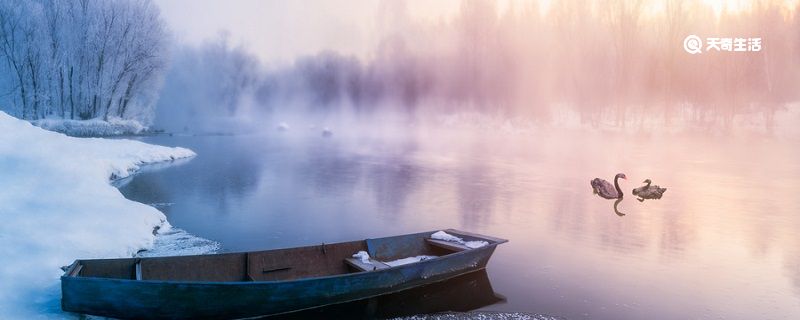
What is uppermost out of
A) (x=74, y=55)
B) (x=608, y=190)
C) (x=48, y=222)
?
(x=74, y=55)

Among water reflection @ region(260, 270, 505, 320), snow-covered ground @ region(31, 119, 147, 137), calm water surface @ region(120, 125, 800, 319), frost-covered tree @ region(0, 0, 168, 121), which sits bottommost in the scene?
water reflection @ region(260, 270, 505, 320)

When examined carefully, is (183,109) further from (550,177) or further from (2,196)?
(2,196)

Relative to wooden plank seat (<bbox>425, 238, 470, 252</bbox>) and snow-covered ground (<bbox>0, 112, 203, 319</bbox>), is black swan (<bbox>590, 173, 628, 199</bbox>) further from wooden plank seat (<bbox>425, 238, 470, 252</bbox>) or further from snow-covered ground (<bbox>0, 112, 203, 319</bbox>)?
snow-covered ground (<bbox>0, 112, 203, 319</bbox>)

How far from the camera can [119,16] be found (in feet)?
173

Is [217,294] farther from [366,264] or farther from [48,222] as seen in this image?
[48,222]

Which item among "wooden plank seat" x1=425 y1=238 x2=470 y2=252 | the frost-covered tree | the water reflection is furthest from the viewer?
the frost-covered tree

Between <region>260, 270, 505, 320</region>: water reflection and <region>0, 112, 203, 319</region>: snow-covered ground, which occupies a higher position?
<region>0, 112, 203, 319</region>: snow-covered ground

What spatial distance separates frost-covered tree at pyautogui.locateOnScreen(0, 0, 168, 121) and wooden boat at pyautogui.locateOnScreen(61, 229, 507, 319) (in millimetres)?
49700

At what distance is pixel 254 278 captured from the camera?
10195mm

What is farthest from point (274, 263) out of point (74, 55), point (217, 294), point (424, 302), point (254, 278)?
point (74, 55)

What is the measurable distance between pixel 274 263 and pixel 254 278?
0.59m

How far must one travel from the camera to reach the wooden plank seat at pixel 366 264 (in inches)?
417

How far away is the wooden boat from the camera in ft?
26.8

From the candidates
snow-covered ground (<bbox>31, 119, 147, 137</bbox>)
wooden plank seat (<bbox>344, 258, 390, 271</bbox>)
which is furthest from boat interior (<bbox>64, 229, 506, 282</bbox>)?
snow-covered ground (<bbox>31, 119, 147, 137</bbox>)
